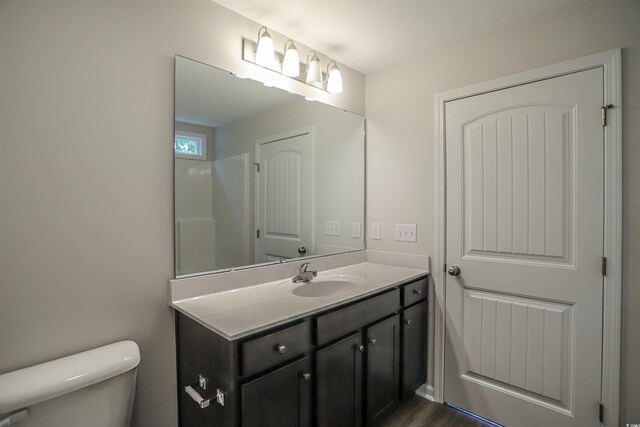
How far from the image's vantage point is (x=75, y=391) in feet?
3.35

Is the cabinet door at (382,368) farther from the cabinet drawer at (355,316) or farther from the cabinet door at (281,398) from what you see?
the cabinet door at (281,398)

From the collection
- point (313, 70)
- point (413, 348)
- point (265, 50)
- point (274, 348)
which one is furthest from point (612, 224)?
point (265, 50)

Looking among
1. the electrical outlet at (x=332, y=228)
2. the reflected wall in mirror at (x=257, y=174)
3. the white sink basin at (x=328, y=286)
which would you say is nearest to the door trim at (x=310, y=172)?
the reflected wall in mirror at (x=257, y=174)

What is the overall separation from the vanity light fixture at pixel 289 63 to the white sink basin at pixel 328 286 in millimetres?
1168

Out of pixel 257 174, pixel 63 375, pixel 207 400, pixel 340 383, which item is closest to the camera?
pixel 63 375

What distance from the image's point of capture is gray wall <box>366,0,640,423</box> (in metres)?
1.43

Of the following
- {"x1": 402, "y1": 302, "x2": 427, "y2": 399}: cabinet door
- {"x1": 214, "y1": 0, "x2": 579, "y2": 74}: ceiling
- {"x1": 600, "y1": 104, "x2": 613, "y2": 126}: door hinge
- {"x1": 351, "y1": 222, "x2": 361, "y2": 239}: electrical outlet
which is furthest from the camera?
{"x1": 351, "y1": 222, "x2": 361, "y2": 239}: electrical outlet

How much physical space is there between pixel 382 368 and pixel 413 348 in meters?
0.36

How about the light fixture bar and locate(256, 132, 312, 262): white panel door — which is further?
locate(256, 132, 312, 262): white panel door

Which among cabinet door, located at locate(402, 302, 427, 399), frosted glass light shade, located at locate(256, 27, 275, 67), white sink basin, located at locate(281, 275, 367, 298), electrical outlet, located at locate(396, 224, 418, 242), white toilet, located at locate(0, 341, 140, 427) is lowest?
cabinet door, located at locate(402, 302, 427, 399)

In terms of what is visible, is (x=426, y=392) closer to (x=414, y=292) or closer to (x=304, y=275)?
(x=414, y=292)

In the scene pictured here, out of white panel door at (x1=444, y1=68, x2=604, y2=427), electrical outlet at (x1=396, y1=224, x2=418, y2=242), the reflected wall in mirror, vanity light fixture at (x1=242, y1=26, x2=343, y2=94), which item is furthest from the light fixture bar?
electrical outlet at (x1=396, y1=224, x2=418, y2=242)

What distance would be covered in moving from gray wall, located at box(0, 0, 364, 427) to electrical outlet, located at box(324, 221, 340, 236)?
3.45 ft

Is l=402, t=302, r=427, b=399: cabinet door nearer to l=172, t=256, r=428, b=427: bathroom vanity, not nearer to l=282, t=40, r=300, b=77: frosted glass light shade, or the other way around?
l=172, t=256, r=428, b=427: bathroom vanity
